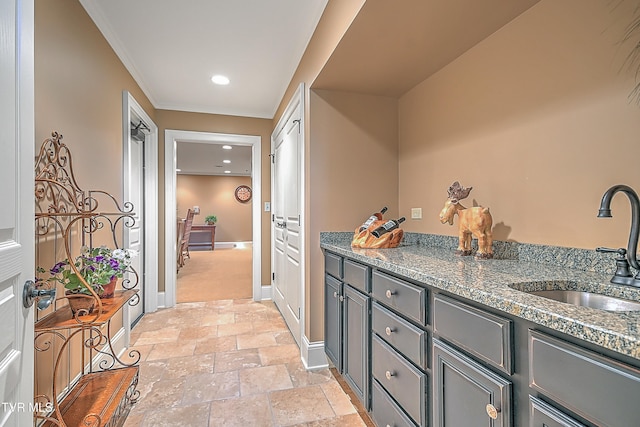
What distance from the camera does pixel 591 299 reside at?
3.17ft

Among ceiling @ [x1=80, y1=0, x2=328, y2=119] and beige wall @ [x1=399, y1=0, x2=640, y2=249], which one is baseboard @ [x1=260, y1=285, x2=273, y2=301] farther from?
beige wall @ [x1=399, y1=0, x2=640, y2=249]

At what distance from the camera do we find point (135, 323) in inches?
121

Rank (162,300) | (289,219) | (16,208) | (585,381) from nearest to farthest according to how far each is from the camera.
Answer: (585,381)
(16,208)
(289,219)
(162,300)

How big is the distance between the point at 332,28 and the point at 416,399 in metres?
1.86

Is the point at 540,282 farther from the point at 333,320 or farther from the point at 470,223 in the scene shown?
the point at 333,320

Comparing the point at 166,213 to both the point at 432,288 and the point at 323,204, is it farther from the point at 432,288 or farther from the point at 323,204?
the point at 432,288

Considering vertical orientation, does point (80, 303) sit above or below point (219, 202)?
below

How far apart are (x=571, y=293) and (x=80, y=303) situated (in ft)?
6.43

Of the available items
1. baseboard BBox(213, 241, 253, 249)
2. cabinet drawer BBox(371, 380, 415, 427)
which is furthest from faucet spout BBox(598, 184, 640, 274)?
baseboard BBox(213, 241, 253, 249)

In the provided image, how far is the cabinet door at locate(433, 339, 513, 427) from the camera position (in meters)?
0.78

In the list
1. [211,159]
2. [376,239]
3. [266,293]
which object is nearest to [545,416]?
[376,239]

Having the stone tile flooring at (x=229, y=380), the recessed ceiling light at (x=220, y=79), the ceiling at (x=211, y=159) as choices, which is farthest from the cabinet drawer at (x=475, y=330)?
the ceiling at (x=211, y=159)

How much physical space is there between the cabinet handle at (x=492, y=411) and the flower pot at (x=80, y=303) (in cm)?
161

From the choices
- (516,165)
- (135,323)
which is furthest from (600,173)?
(135,323)
